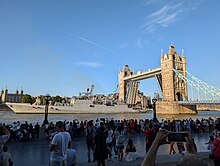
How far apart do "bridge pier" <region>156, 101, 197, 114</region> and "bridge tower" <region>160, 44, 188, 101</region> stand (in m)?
3.25

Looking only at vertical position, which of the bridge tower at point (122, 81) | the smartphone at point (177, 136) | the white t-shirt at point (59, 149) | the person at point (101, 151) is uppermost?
the bridge tower at point (122, 81)

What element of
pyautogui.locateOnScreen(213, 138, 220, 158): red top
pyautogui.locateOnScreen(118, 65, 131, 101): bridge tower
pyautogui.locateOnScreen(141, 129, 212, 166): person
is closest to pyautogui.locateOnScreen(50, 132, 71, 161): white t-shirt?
pyautogui.locateOnScreen(141, 129, 212, 166): person

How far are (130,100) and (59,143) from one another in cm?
8209

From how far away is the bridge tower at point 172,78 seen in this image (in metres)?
63.4

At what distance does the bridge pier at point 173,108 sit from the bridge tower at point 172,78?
325 cm

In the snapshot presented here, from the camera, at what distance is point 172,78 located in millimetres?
63906

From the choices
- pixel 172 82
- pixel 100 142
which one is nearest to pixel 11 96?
pixel 172 82

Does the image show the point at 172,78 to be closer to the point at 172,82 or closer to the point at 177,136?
the point at 172,82

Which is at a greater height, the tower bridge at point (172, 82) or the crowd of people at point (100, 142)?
the tower bridge at point (172, 82)

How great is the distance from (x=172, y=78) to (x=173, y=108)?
1110 cm

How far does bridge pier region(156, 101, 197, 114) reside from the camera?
57844mm

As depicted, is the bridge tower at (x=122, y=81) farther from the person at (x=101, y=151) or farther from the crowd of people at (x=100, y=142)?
the person at (x=101, y=151)

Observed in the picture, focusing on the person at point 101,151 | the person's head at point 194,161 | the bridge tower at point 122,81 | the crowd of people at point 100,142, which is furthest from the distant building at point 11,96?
the person's head at point 194,161

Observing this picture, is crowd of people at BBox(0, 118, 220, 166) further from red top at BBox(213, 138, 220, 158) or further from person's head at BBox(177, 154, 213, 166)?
person's head at BBox(177, 154, 213, 166)
